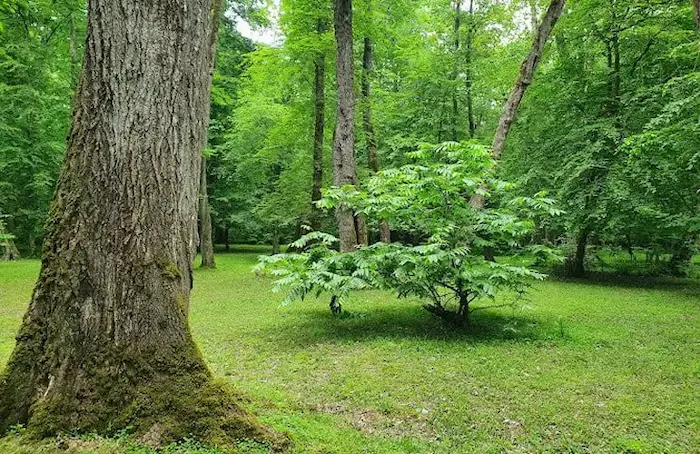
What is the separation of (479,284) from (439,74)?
1219 cm

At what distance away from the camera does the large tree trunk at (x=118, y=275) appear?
2359 mm

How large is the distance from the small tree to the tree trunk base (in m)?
3.30

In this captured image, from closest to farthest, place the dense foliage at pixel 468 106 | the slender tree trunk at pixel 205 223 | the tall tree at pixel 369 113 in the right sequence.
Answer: the dense foliage at pixel 468 106
the tall tree at pixel 369 113
the slender tree trunk at pixel 205 223

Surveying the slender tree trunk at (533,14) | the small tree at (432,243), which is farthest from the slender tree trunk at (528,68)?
the slender tree trunk at (533,14)

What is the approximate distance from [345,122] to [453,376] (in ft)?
20.9

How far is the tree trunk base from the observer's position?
7.60 feet

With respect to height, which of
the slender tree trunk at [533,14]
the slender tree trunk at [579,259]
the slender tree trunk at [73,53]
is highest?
the slender tree trunk at [533,14]

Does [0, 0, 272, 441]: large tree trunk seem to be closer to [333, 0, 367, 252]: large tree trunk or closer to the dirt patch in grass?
the dirt patch in grass

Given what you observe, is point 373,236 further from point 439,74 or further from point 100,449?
point 100,449

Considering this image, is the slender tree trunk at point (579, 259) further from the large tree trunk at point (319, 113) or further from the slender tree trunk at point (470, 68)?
the large tree trunk at point (319, 113)

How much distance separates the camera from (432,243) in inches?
230

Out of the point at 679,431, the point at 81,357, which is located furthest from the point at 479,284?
the point at 81,357

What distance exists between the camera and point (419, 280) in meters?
5.83

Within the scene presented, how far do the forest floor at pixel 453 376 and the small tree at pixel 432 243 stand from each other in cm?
70
